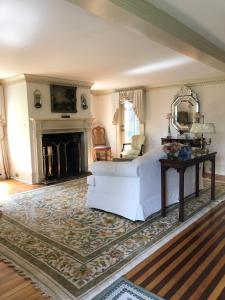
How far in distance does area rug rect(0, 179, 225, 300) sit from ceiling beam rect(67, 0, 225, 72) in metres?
2.23

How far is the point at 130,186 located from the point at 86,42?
2.02 meters

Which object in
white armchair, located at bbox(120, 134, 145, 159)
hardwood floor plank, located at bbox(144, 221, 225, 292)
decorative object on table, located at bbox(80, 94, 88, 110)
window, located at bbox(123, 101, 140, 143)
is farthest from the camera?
window, located at bbox(123, 101, 140, 143)

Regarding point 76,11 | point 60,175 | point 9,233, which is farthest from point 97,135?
point 76,11

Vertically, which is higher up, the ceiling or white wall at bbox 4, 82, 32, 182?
the ceiling

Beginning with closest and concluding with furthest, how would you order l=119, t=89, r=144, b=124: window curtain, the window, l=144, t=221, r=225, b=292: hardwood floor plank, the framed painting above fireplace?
1. l=144, t=221, r=225, b=292: hardwood floor plank
2. the framed painting above fireplace
3. l=119, t=89, r=144, b=124: window curtain
4. the window

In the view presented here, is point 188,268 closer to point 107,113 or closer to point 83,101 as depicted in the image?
point 83,101

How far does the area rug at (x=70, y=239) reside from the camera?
2.32 meters

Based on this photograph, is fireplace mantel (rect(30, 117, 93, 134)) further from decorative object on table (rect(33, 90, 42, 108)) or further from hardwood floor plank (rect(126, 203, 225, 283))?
hardwood floor plank (rect(126, 203, 225, 283))

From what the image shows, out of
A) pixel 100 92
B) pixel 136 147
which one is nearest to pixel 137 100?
pixel 136 147

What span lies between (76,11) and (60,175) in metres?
4.42

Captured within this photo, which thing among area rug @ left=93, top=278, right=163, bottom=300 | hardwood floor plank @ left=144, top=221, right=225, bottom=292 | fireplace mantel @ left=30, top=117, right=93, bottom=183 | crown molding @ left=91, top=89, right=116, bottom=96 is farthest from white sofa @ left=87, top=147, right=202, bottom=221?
crown molding @ left=91, top=89, right=116, bottom=96

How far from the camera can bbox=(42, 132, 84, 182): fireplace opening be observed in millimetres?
5926

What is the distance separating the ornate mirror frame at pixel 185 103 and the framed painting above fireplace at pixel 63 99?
269 centimetres

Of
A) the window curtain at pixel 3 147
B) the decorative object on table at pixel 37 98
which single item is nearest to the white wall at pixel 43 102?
the decorative object on table at pixel 37 98
